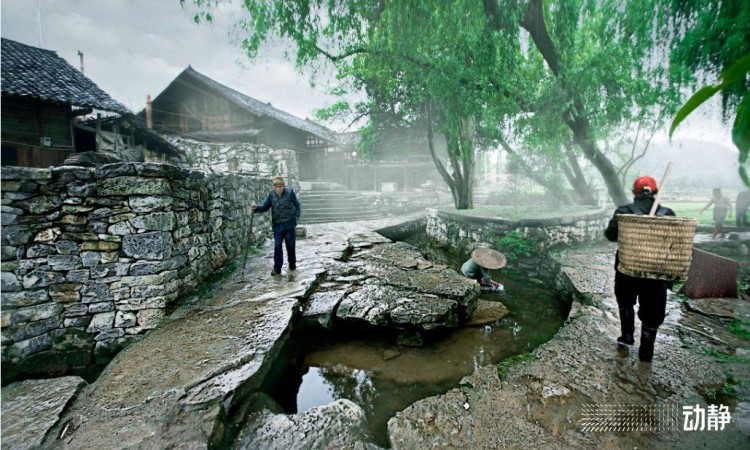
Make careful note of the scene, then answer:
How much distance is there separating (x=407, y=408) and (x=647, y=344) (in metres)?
2.34

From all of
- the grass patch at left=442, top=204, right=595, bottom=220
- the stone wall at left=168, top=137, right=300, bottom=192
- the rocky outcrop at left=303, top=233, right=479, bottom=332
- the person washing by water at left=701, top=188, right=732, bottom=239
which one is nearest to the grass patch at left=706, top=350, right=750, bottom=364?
the rocky outcrop at left=303, top=233, right=479, bottom=332

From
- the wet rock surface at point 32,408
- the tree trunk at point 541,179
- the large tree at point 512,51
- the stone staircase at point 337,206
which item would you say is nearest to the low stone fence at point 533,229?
the large tree at point 512,51

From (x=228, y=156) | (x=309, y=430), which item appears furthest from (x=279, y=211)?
(x=228, y=156)

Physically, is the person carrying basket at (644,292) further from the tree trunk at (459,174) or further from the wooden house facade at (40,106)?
the wooden house facade at (40,106)

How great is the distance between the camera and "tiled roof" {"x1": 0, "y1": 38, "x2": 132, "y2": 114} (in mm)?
9000

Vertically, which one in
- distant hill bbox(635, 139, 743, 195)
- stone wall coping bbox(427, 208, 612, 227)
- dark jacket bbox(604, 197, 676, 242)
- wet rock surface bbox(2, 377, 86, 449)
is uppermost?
distant hill bbox(635, 139, 743, 195)

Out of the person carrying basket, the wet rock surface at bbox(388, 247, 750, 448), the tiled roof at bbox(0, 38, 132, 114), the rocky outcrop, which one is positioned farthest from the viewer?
the tiled roof at bbox(0, 38, 132, 114)

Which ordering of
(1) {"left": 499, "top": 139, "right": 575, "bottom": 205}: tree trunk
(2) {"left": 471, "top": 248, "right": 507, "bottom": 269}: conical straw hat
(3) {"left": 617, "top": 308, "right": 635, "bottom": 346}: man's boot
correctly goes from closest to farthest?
(3) {"left": 617, "top": 308, "right": 635, "bottom": 346}: man's boot < (2) {"left": 471, "top": 248, "right": 507, "bottom": 269}: conical straw hat < (1) {"left": 499, "top": 139, "right": 575, "bottom": 205}: tree trunk

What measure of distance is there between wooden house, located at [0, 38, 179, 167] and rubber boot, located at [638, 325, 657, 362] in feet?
38.8

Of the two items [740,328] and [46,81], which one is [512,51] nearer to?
[740,328]

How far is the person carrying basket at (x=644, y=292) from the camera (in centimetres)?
274

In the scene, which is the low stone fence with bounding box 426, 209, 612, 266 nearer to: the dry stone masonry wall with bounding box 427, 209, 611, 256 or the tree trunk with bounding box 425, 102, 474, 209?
the dry stone masonry wall with bounding box 427, 209, 611, 256

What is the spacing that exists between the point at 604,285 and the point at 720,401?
253 centimetres

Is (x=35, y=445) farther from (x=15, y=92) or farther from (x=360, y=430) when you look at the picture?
(x=15, y=92)
